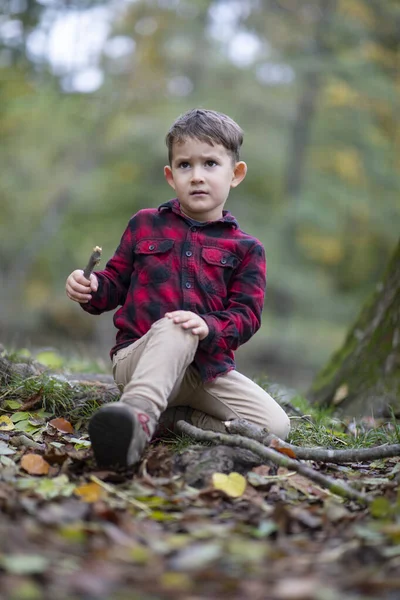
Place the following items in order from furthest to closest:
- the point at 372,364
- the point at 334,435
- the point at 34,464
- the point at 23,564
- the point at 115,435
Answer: the point at 372,364
the point at 334,435
the point at 34,464
the point at 115,435
the point at 23,564

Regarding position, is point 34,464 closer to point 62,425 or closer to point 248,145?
point 62,425

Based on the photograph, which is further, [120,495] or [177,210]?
[177,210]

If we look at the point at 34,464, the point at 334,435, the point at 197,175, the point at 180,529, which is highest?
the point at 197,175

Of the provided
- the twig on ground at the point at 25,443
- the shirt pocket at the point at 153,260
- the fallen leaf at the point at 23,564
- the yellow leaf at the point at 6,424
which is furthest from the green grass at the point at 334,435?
the fallen leaf at the point at 23,564

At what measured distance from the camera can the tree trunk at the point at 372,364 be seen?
164 inches

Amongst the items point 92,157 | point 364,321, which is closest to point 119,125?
point 92,157

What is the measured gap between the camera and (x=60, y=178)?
52.3 ft

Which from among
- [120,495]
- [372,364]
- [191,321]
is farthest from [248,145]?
[120,495]

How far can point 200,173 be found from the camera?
2.98 meters

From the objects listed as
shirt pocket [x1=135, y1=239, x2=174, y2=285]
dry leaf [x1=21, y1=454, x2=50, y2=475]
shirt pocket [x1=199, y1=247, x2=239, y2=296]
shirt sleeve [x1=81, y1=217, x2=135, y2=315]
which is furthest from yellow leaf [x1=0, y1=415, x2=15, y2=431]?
shirt pocket [x1=199, y1=247, x2=239, y2=296]

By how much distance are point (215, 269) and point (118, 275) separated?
0.47 m

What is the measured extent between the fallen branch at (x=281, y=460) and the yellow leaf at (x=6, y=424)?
751 mm

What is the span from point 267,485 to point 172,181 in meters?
1.49

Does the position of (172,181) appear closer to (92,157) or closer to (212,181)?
(212,181)
